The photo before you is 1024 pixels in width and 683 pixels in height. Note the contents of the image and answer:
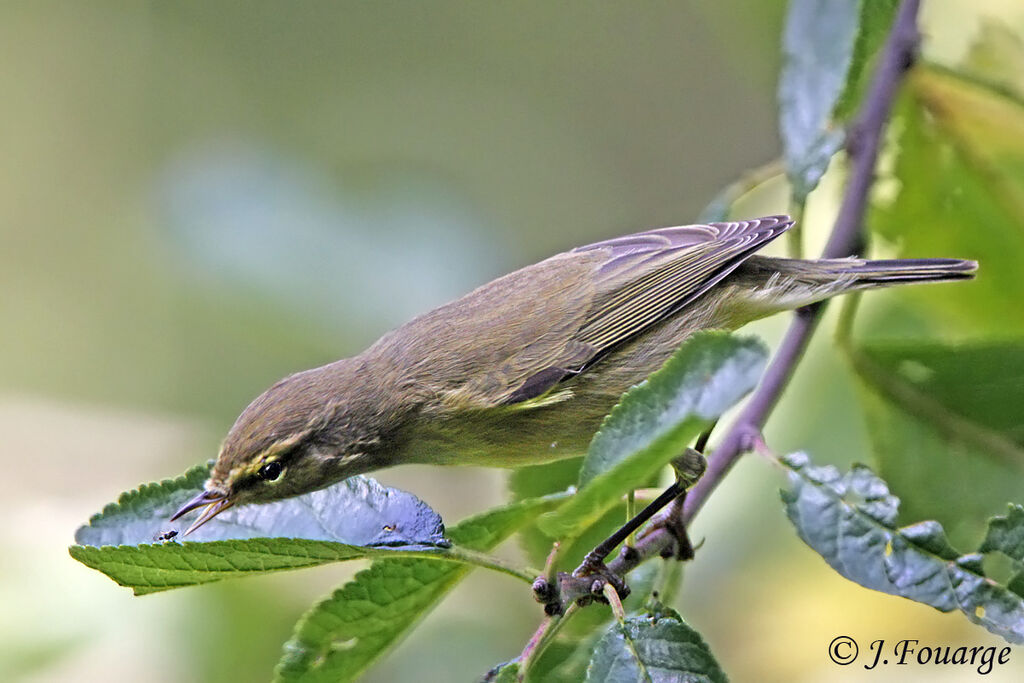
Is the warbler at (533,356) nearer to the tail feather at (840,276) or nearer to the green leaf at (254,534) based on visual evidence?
the tail feather at (840,276)

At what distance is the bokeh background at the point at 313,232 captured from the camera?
3.08 m

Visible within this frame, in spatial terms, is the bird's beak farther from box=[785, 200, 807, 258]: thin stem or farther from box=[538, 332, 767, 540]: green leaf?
box=[785, 200, 807, 258]: thin stem

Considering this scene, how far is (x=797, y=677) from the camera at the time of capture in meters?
3.10

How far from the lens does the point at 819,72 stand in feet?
9.32

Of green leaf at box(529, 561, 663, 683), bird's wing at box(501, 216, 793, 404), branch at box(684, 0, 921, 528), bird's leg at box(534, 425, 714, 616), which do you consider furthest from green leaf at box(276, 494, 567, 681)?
branch at box(684, 0, 921, 528)

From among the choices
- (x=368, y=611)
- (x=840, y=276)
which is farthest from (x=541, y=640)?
(x=840, y=276)

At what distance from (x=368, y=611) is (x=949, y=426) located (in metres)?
1.66

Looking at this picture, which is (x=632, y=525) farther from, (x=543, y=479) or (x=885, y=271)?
(x=885, y=271)

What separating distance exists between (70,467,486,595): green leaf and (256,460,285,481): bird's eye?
0.54ft

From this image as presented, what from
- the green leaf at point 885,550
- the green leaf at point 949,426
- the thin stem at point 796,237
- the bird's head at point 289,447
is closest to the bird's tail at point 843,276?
the thin stem at point 796,237

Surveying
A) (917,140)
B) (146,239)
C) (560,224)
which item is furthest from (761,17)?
(560,224)

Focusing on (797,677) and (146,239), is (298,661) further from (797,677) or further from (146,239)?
(146,239)

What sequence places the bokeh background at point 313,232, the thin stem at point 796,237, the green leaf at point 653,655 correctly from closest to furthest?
1. the green leaf at point 653,655
2. the thin stem at point 796,237
3. the bokeh background at point 313,232

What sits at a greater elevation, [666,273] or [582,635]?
[666,273]
